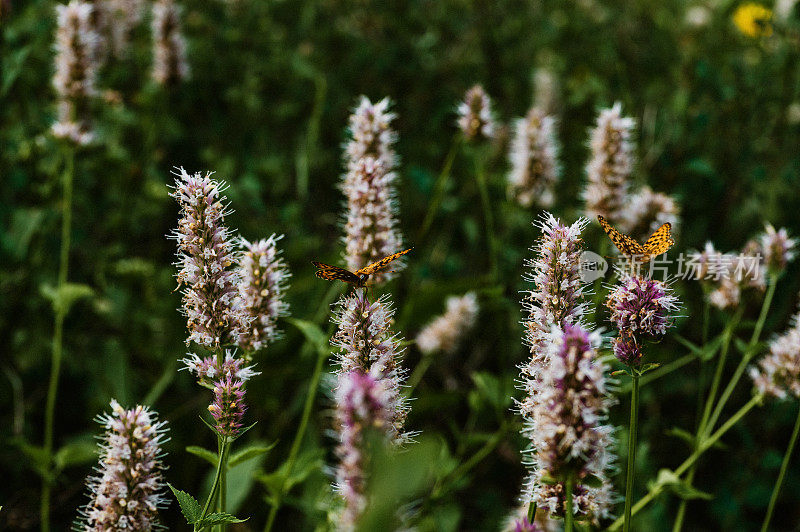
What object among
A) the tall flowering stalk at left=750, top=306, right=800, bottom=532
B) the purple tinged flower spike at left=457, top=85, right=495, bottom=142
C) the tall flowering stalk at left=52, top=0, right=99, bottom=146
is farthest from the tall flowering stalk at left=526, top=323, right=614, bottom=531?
the tall flowering stalk at left=52, top=0, right=99, bottom=146

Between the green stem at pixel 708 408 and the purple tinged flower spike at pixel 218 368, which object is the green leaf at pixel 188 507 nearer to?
the purple tinged flower spike at pixel 218 368

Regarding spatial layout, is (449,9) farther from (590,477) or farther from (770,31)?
(590,477)

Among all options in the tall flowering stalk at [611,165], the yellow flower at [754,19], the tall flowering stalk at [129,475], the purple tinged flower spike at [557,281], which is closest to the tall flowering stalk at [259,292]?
the tall flowering stalk at [129,475]

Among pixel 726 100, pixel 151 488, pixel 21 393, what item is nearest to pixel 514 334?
pixel 726 100

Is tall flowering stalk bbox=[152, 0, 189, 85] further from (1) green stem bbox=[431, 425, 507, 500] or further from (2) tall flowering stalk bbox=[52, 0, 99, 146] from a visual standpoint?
(1) green stem bbox=[431, 425, 507, 500]

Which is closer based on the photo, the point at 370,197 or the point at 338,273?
the point at 338,273

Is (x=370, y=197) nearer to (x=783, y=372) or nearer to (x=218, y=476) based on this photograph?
(x=218, y=476)

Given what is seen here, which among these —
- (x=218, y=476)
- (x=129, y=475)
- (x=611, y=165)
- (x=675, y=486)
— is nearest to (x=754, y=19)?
(x=611, y=165)
